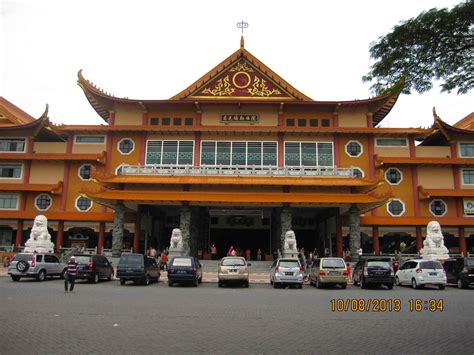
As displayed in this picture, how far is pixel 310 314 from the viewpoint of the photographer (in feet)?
37.7

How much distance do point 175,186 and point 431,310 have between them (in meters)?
22.3

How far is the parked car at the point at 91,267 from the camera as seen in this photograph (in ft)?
70.1

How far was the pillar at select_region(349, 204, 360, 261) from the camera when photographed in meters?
31.2

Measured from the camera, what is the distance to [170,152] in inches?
1492

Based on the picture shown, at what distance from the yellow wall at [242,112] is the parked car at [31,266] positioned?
62.8 feet

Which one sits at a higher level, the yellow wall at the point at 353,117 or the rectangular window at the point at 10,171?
the yellow wall at the point at 353,117

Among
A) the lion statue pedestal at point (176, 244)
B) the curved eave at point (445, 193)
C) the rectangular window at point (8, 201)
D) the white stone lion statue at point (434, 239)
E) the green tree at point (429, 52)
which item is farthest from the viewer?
the rectangular window at point (8, 201)

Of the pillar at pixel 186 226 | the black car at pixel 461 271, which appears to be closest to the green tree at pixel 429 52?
the black car at pixel 461 271

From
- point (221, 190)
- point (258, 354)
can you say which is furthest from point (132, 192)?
point (258, 354)

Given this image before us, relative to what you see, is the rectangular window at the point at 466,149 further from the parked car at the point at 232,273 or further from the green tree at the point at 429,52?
the green tree at the point at 429,52

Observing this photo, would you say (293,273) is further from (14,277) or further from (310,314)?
(14,277)

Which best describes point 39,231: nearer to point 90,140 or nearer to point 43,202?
point 43,202

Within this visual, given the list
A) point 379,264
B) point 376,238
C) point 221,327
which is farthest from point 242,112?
point 221,327
